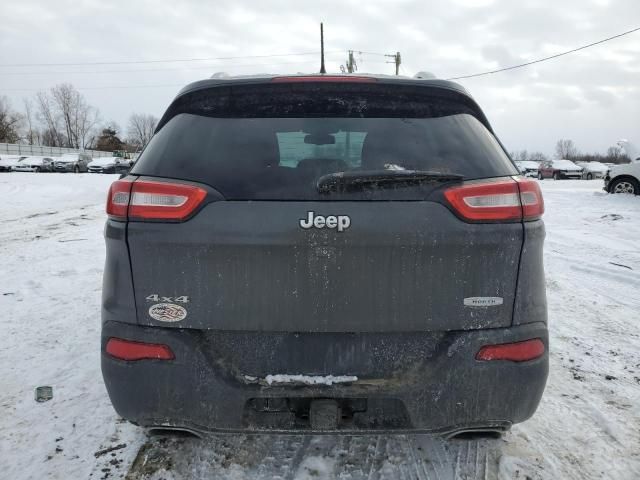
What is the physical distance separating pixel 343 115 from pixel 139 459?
1.94 meters

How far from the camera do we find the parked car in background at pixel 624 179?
14.7 m

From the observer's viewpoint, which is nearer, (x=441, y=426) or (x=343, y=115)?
(x=441, y=426)

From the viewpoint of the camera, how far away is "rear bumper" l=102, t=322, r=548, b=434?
1.77 meters

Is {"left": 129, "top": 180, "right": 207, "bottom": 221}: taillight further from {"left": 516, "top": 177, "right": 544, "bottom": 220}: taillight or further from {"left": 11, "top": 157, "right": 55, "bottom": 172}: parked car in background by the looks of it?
{"left": 11, "top": 157, "right": 55, "bottom": 172}: parked car in background

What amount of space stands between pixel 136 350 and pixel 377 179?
1185 mm

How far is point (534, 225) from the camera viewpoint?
1.85 metres

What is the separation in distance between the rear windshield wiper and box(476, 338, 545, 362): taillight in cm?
68

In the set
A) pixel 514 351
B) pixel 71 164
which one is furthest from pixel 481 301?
pixel 71 164

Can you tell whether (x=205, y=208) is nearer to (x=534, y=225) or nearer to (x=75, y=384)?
(x=534, y=225)

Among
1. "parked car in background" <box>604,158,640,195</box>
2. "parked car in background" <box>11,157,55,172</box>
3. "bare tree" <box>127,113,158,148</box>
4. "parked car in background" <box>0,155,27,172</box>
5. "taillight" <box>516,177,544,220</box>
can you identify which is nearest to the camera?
"taillight" <box>516,177,544,220</box>

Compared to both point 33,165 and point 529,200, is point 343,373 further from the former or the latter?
point 33,165

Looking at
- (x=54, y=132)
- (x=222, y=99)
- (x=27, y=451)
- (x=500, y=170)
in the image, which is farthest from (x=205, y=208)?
(x=54, y=132)

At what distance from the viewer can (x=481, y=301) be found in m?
1.78

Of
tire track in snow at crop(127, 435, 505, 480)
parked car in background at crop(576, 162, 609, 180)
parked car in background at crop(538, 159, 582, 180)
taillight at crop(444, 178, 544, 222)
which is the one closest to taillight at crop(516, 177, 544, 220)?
taillight at crop(444, 178, 544, 222)
